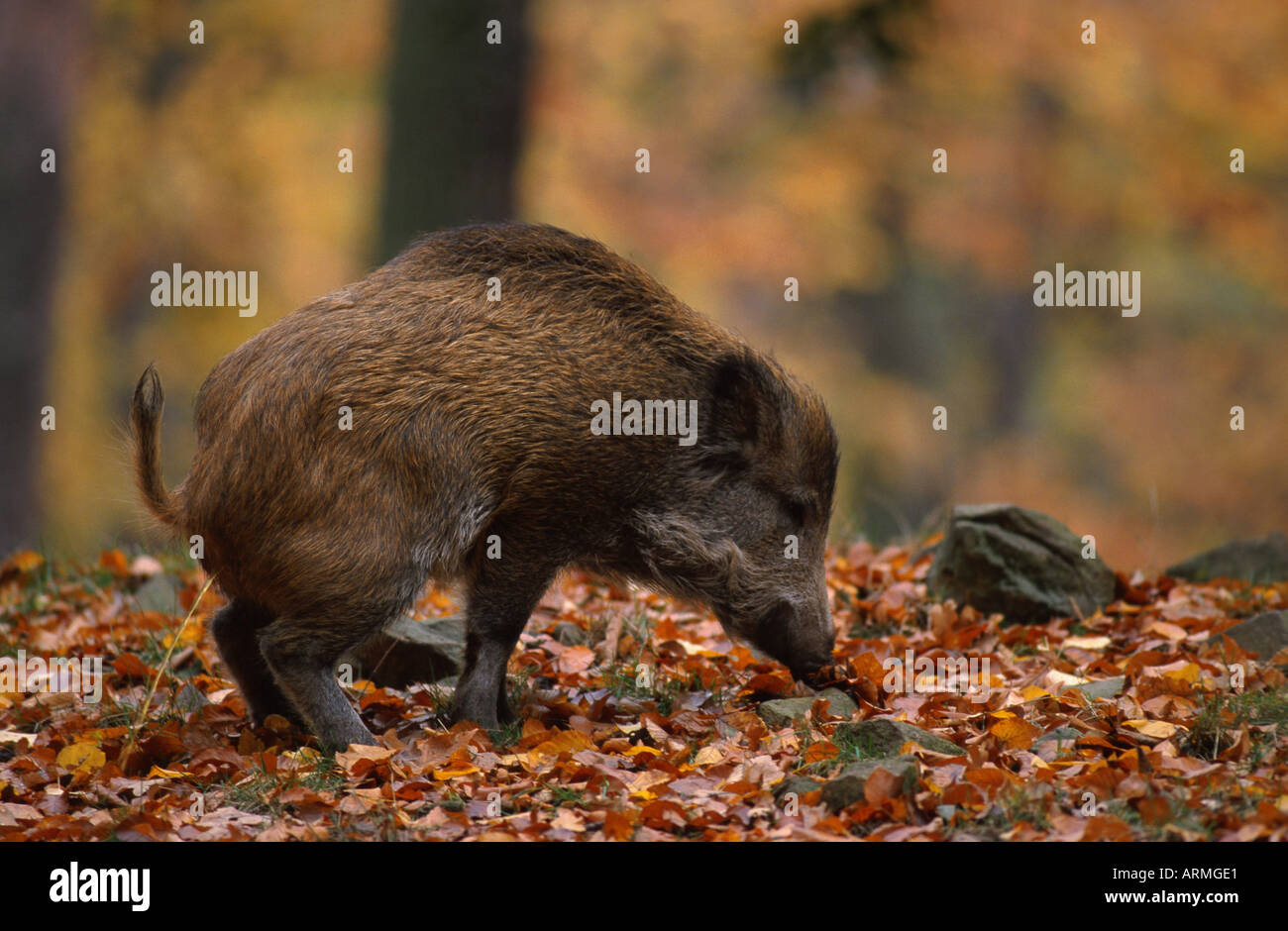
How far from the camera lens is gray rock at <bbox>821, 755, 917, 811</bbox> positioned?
371 cm

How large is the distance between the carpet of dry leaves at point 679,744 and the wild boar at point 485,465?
33cm

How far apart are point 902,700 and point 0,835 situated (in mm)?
2954

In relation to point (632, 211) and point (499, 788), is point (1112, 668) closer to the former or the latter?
point (499, 788)

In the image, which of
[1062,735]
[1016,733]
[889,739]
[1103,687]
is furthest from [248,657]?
[1103,687]

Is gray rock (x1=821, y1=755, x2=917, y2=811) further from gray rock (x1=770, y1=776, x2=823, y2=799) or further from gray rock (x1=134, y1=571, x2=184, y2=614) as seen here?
gray rock (x1=134, y1=571, x2=184, y2=614)

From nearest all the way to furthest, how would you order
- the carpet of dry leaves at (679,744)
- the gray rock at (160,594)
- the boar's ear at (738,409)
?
the carpet of dry leaves at (679,744), the boar's ear at (738,409), the gray rock at (160,594)

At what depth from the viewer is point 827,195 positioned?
15578 mm

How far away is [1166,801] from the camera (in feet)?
11.5

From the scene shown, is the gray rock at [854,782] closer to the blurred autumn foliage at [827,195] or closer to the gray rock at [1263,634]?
the gray rock at [1263,634]

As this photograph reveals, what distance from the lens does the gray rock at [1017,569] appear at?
6086mm

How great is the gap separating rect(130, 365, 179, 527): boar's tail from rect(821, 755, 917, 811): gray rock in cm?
247

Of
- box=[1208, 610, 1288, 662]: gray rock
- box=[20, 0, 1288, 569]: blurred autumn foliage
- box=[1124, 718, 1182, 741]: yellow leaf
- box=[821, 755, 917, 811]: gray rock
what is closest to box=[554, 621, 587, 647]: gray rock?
box=[821, 755, 917, 811]: gray rock

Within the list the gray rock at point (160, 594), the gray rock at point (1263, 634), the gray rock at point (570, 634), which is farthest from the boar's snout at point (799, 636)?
the gray rock at point (160, 594)
